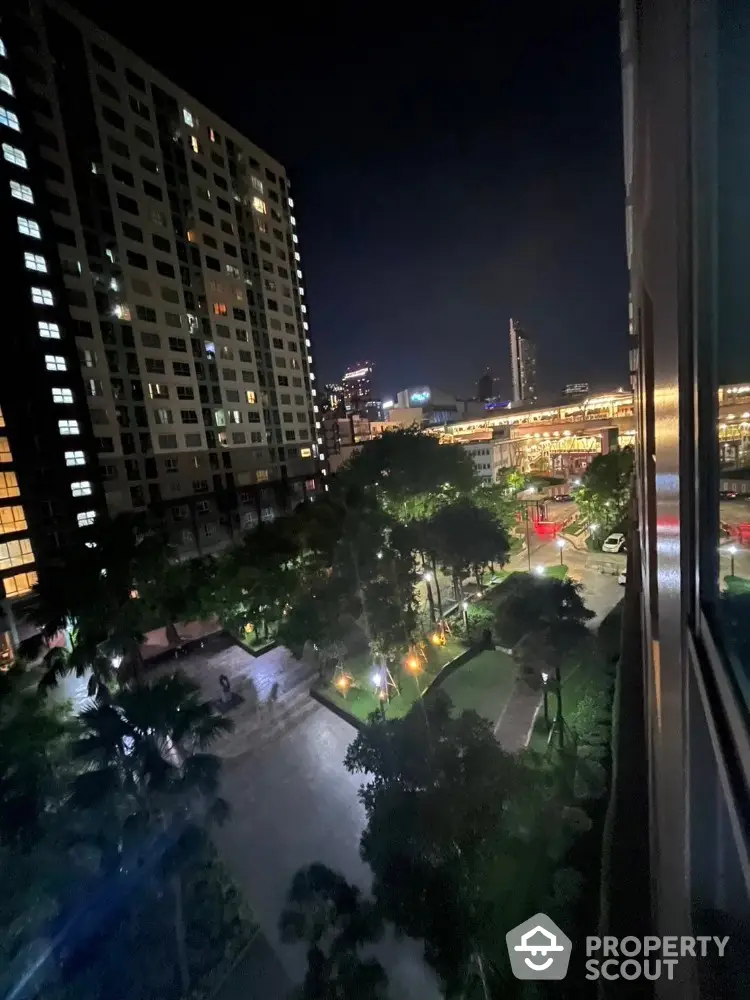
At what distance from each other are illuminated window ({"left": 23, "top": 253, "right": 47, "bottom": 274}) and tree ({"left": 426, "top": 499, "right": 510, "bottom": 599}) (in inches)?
767

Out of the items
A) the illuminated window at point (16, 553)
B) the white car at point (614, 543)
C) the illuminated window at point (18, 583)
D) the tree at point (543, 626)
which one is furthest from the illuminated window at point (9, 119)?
the white car at point (614, 543)

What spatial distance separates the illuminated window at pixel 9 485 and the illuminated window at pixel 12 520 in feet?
1.81

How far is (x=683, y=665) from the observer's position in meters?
1.76

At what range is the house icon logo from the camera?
5.21 metres

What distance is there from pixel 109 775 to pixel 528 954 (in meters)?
6.27

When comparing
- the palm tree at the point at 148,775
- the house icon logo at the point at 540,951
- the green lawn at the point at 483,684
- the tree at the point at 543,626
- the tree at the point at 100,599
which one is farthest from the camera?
the green lawn at the point at 483,684

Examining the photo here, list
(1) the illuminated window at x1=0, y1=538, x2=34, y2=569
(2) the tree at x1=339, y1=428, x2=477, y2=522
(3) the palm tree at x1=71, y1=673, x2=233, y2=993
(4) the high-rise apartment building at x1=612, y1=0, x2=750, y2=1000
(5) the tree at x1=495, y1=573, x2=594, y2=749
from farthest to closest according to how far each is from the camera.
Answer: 1. (2) the tree at x1=339, y1=428, x2=477, y2=522
2. (1) the illuminated window at x1=0, y1=538, x2=34, y2=569
3. (5) the tree at x1=495, y1=573, x2=594, y2=749
4. (3) the palm tree at x1=71, y1=673, x2=233, y2=993
5. (4) the high-rise apartment building at x1=612, y1=0, x2=750, y2=1000

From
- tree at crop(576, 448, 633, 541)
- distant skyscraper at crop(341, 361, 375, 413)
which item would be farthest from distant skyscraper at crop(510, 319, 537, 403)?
tree at crop(576, 448, 633, 541)

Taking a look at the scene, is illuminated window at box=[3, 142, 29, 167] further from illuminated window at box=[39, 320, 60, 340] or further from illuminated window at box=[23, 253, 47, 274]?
illuminated window at box=[39, 320, 60, 340]

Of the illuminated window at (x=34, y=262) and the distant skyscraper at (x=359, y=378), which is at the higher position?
the distant skyscraper at (x=359, y=378)

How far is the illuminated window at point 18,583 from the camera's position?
→ 16422mm

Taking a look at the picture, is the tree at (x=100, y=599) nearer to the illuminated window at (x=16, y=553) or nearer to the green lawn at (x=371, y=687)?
the green lawn at (x=371, y=687)

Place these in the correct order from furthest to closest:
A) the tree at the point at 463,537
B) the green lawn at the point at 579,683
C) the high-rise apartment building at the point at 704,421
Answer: the tree at the point at 463,537, the green lawn at the point at 579,683, the high-rise apartment building at the point at 704,421
